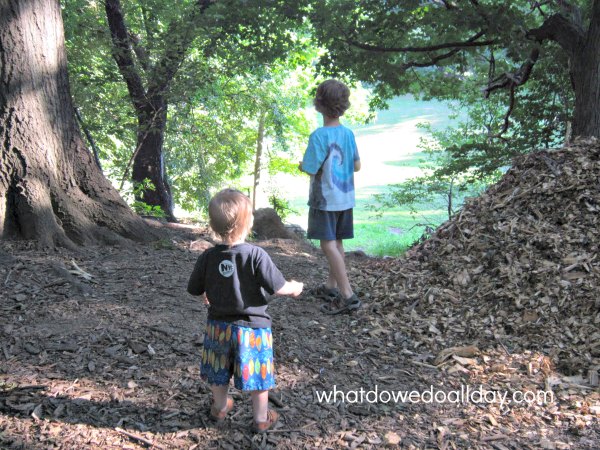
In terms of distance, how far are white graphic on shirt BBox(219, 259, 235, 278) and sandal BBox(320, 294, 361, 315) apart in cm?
177

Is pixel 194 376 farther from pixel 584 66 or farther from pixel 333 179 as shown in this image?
pixel 584 66

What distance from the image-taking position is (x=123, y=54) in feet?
24.2

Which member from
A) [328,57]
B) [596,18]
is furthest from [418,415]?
[328,57]

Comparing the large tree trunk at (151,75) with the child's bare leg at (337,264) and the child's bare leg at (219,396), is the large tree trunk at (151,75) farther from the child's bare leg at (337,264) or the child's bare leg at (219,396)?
the child's bare leg at (219,396)

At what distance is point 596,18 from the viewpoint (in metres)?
6.11

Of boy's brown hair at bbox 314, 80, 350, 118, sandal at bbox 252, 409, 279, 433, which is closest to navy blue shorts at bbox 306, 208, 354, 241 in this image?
boy's brown hair at bbox 314, 80, 350, 118

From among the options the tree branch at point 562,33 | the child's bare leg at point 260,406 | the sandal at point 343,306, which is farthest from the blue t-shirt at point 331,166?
the tree branch at point 562,33

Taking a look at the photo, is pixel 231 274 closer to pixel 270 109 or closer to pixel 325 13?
pixel 325 13

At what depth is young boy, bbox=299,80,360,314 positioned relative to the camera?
379 cm

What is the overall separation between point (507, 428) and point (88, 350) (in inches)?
91.8

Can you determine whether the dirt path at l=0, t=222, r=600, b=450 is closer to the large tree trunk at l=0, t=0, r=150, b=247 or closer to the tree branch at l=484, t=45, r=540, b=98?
the large tree trunk at l=0, t=0, r=150, b=247

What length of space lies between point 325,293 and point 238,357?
77.9 inches

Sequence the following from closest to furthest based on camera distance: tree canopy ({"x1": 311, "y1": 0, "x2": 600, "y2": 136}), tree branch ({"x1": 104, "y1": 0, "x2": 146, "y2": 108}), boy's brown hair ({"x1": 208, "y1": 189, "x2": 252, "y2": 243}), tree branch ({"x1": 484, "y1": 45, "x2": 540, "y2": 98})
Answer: boy's brown hair ({"x1": 208, "y1": 189, "x2": 252, "y2": 243}) < tree canopy ({"x1": 311, "y1": 0, "x2": 600, "y2": 136}) < tree branch ({"x1": 484, "y1": 45, "x2": 540, "y2": 98}) < tree branch ({"x1": 104, "y1": 0, "x2": 146, "y2": 108})

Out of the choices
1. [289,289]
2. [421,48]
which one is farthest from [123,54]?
[289,289]
